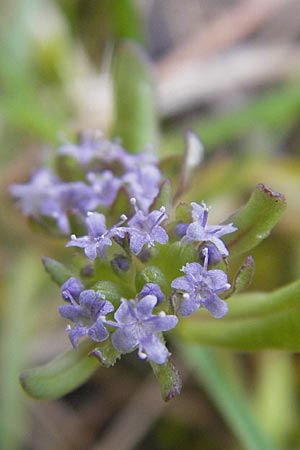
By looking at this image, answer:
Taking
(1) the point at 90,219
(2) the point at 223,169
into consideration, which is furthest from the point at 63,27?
(1) the point at 90,219

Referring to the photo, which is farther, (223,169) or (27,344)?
(223,169)

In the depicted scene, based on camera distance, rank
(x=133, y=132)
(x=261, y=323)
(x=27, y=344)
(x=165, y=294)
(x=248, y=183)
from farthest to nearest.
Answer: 1. (x=248, y=183)
2. (x=27, y=344)
3. (x=133, y=132)
4. (x=261, y=323)
5. (x=165, y=294)

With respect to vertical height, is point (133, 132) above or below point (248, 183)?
above

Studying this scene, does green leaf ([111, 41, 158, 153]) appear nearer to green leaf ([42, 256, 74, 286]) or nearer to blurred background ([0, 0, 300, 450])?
blurred background ([0, 0, 300, 450])

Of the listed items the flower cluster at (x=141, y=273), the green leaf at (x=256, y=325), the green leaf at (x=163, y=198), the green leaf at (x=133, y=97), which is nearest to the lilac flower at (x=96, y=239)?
the flower cluster at (x=141, y=273)

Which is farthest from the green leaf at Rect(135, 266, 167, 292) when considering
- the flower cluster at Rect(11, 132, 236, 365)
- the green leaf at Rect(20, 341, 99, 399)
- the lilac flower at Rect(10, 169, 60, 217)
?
the lilac flower at Rect(10, 169, 60, 217)

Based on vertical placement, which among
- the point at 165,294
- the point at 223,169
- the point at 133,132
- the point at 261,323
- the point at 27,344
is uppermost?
the point at 133,132

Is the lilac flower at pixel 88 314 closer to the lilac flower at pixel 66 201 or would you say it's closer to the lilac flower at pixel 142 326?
the lilac flower at pixel 142 326

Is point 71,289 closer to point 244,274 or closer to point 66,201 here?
point 244,274

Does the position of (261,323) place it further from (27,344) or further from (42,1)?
(42,1)
